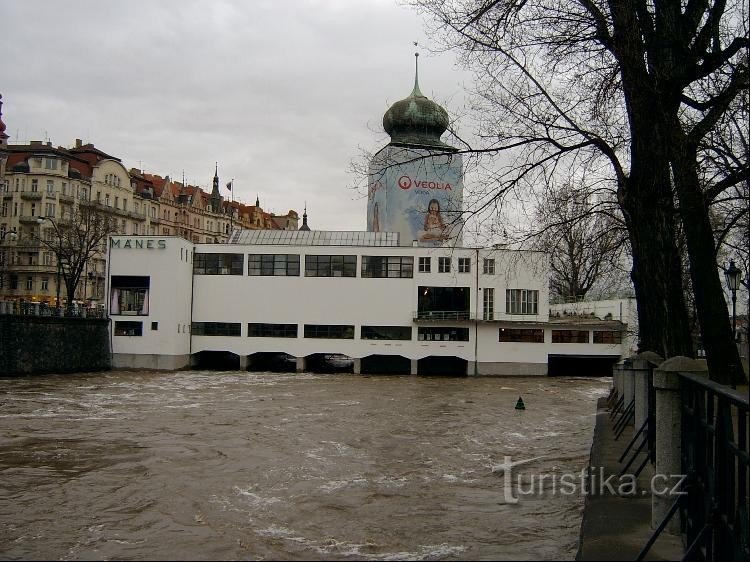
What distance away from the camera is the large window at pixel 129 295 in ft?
178

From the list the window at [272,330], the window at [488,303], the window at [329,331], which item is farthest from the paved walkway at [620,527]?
the window at [272,330]

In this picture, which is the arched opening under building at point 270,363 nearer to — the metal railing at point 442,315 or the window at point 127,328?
the window at point 127,328

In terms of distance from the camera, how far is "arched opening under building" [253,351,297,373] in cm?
5886

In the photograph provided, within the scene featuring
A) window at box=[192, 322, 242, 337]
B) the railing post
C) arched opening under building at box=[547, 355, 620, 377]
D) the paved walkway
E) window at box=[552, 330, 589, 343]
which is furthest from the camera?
arched opening under building at box=[547, 355, 620, 377]

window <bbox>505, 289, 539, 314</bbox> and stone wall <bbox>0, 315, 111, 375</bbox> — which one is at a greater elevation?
A: window <bbox>505, 289, 539, 314</bbox>

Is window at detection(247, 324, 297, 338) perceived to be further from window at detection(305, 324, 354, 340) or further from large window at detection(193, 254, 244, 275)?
large window at detection(193, 254, 244, 275)

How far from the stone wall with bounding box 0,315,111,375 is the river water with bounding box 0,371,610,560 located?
10.6 metres

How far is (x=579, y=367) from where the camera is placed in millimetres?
60344

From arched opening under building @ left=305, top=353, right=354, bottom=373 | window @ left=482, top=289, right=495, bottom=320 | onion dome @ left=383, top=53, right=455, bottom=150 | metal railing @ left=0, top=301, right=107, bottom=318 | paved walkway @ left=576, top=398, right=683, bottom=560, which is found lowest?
arched opening under building @ left=305, top=353, right=354, bottom=373

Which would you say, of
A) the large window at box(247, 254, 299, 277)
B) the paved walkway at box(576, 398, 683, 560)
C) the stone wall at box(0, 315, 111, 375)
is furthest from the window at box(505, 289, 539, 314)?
the paved walkway at box(576, 398, 683, 560)

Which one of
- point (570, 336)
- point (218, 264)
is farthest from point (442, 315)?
point (218, 264)

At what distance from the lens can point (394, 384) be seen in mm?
45938

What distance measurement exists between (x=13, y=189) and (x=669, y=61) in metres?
73.2

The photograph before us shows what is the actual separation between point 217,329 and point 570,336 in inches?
1037
